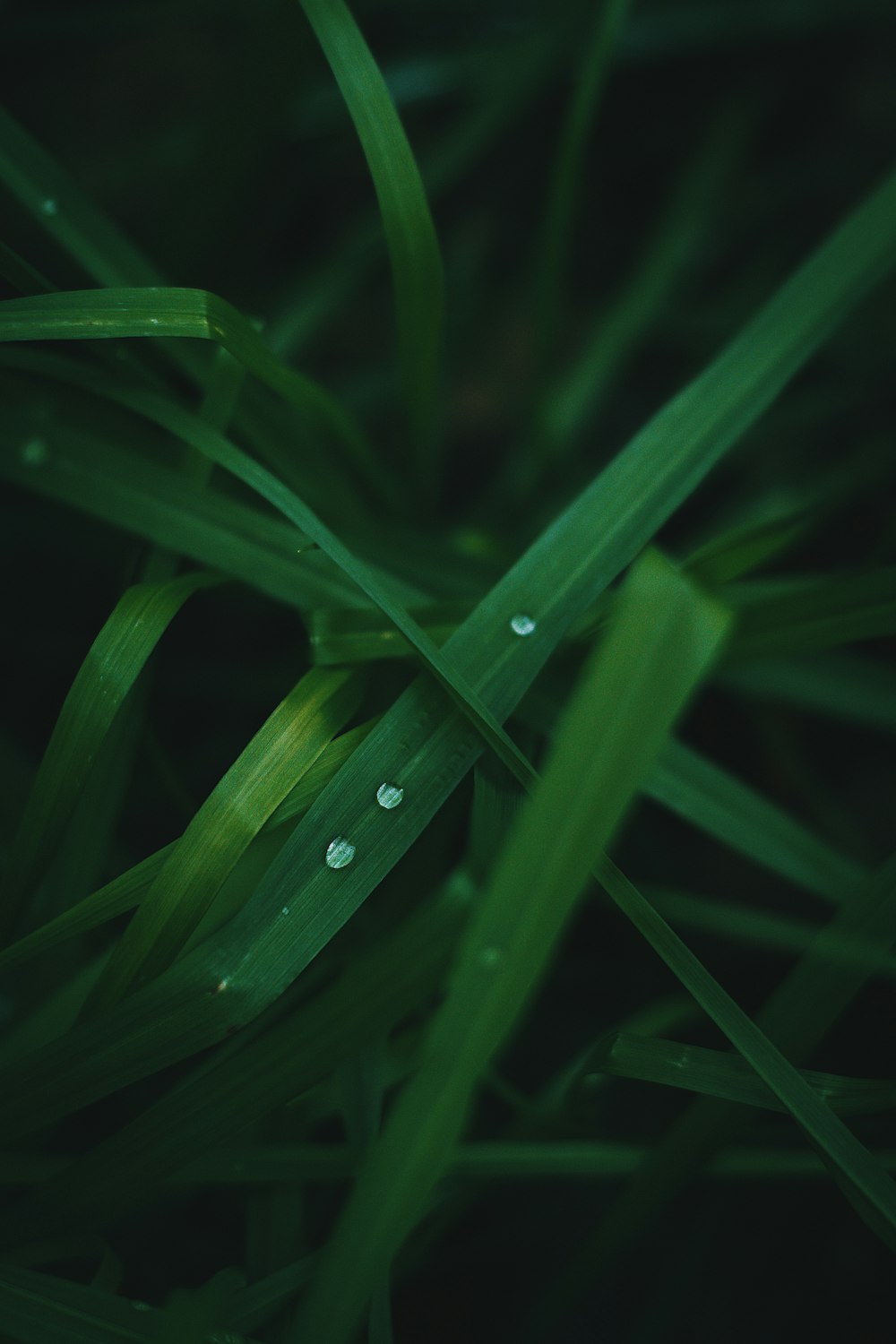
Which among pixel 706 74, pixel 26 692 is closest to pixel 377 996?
pixel 26 692

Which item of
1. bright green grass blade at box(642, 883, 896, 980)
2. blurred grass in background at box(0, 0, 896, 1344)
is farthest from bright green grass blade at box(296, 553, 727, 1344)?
bright green grass blade at box(642, 883, 896, 980)

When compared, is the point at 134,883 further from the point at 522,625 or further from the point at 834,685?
the point at 834,685

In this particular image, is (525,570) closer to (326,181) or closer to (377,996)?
(377,996)

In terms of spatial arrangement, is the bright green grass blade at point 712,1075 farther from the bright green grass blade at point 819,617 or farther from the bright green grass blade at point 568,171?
the bright green grass blade at point 568,171

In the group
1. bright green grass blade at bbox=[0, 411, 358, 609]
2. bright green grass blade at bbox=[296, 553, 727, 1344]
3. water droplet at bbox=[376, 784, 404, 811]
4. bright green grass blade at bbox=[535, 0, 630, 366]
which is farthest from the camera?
bright green grass blade at bbox=[535, 0, 630, 366]

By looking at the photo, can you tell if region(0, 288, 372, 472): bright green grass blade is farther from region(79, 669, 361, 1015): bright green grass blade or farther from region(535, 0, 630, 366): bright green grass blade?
region(535, 0, 630, 366): bright green grass blade

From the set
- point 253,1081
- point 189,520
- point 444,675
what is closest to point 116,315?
point 189,520

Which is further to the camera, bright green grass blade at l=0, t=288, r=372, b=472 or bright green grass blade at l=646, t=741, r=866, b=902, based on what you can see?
bright green grass blade at l=646, t=741, r=866, b=902
